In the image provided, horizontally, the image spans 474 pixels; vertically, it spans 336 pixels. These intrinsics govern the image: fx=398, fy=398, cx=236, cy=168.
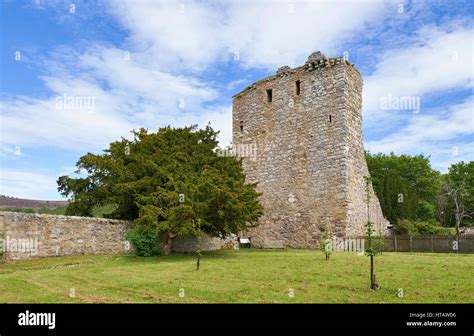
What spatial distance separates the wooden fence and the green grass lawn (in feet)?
18.6

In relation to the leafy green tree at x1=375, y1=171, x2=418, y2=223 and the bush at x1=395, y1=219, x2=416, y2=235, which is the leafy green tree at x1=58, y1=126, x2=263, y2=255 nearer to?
the bush at x1=395, y1=219, x2=416, y2=235

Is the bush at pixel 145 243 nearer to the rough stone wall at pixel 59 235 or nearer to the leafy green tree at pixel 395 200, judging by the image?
the rough stone wall at pixel 59 235

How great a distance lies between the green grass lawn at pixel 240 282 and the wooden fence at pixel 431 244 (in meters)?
5.68

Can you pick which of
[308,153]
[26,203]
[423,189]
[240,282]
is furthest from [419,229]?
[26,203]

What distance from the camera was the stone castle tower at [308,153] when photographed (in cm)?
2112

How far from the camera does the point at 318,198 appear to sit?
71.4ft

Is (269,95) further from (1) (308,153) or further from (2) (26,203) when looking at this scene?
(2) (26,203)

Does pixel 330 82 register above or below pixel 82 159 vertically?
above

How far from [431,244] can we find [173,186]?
12362mm
